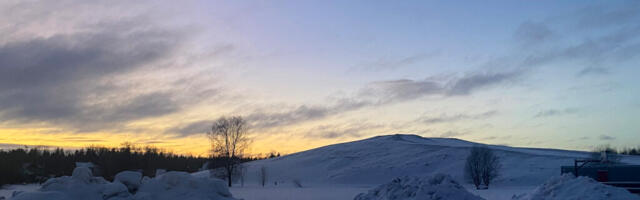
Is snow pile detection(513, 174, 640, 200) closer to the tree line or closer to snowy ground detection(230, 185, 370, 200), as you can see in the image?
snowy ground detection(230, 185, 370, 200)

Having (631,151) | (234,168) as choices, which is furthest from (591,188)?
(631,151)

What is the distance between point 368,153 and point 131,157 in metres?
42.3

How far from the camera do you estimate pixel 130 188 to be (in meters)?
23.8

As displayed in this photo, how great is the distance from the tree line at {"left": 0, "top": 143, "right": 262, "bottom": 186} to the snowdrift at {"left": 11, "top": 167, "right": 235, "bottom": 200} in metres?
45.9

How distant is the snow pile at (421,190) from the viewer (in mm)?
20328

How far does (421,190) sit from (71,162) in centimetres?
7553

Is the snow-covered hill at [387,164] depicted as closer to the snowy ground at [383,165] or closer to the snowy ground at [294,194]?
the snowy ground at [383,165]

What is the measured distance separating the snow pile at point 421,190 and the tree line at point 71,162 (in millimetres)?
48567

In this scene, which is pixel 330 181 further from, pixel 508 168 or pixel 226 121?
pixel 508 168

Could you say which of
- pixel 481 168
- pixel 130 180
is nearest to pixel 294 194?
pixel 130 180

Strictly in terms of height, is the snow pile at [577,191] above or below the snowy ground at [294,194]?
above

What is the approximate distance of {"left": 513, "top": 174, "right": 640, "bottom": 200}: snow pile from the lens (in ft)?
63.5

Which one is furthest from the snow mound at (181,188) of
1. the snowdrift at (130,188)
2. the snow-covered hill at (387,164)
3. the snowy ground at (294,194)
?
the snow-covered hill at (387,164)

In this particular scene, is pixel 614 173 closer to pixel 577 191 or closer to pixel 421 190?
pixel 577 191
